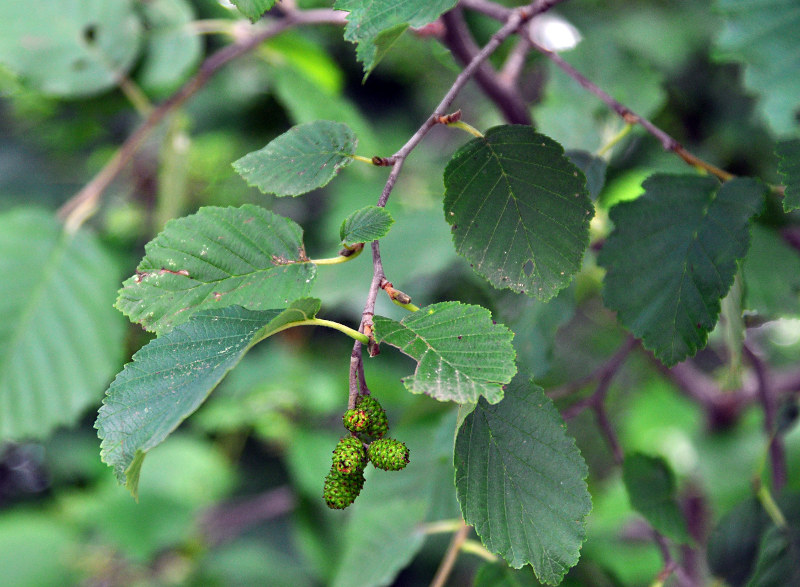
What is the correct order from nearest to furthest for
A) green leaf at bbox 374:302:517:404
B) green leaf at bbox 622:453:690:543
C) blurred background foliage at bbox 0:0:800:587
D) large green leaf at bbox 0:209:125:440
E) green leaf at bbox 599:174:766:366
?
1. green leaf at bbox 374:302:517:404
2. green leaf at bbox 599:174:766:366
3. green leaf at bbox 622:453:690:543
4. large green leaf at bbox 0:209:125:440
5. blurred background foliage at bbox 0:0:800:587

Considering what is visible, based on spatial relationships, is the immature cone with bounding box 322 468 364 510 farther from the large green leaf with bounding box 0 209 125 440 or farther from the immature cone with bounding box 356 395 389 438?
the large green leaf with bounding box 0 209 125 440

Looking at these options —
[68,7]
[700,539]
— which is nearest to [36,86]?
[68,7]

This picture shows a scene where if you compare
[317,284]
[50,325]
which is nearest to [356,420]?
[50,325]

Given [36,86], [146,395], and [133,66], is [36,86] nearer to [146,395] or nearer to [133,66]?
[133,66]

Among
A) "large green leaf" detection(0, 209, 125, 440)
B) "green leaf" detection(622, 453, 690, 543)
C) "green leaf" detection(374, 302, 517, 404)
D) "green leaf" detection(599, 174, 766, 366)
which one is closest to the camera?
"green leaf" detection(374, 302, 517, 404)

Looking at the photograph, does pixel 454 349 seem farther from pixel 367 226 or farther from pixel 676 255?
pixel 676 255

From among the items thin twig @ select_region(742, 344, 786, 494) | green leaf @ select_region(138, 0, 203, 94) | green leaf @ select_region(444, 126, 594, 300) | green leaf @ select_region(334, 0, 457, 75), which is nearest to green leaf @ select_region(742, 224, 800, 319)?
thin twig @ select_region(742, 344, 786, 494)
